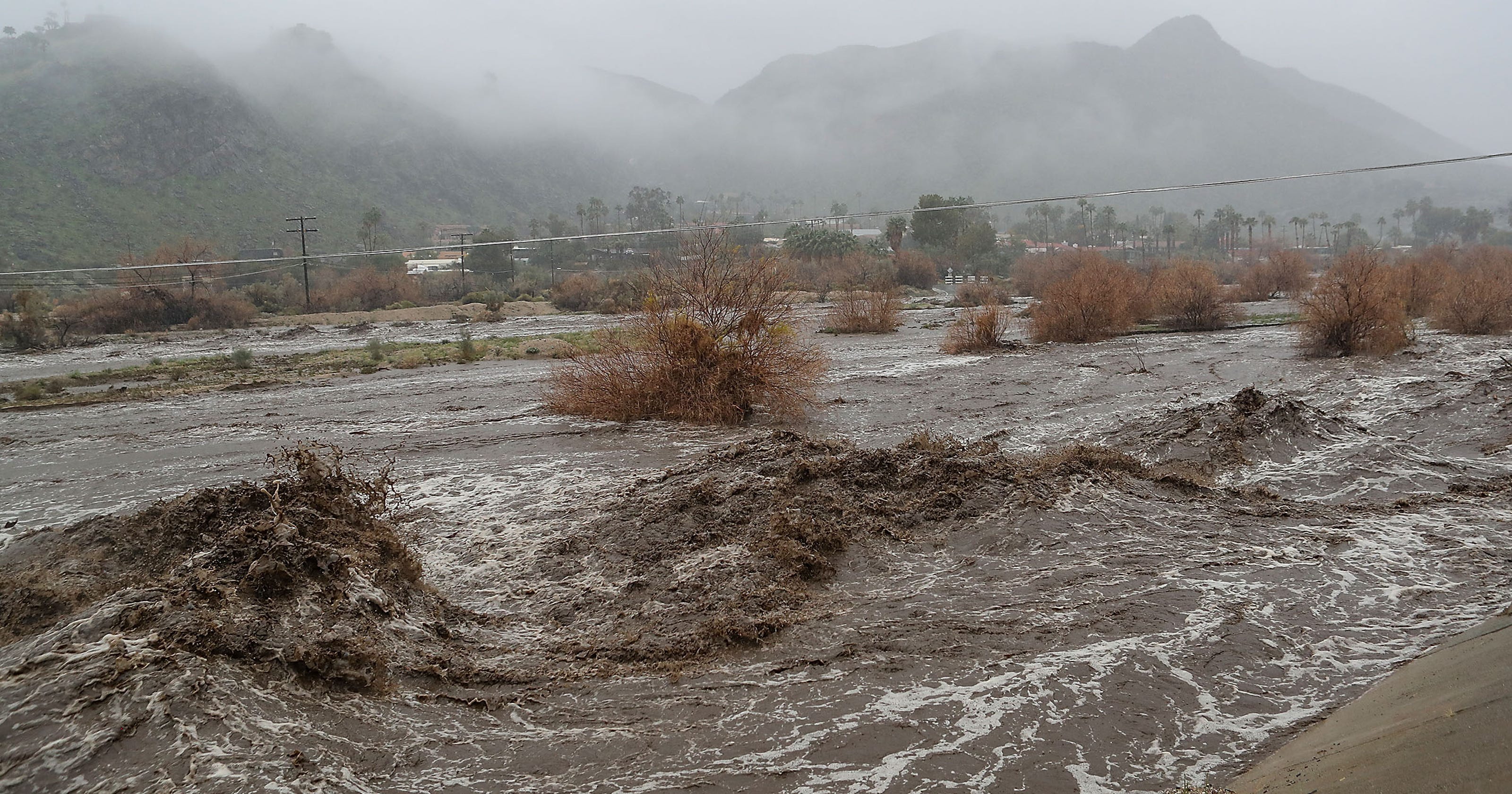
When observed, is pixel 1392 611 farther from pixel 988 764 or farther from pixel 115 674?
pixel 115 674

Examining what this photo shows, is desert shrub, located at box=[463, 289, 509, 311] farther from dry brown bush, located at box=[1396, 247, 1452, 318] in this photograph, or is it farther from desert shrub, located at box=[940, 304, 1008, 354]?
dry brown bush, located at box=[1396, 247, 1452, 318]

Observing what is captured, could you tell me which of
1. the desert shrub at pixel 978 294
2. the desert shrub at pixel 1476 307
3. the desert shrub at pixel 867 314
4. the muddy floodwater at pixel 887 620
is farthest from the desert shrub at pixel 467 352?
the desert shrub at pixel 1476 307

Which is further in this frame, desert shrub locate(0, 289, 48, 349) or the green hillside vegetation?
the green hillside vegetation

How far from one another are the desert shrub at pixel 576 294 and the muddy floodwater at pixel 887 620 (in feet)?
112

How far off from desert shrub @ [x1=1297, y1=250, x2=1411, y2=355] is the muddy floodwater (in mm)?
7288

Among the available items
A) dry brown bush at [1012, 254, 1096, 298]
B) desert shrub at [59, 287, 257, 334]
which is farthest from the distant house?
dry brown bush at [1012, 254, 1096, 298]

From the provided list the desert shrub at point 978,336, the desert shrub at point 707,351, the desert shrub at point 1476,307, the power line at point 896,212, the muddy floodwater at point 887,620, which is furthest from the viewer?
the desert shrub at point 978,336

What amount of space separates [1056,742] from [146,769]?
4540mm

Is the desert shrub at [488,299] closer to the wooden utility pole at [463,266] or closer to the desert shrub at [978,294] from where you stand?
the wooden utility pole at [463,266]

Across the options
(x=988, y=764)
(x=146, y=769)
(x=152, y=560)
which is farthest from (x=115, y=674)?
(x=988, y=764)

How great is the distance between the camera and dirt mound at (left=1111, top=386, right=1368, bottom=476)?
11.0 meters

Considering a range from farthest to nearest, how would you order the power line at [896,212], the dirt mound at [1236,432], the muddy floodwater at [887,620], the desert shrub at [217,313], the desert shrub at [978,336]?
the desert shrub at [217,313] < the desert shrub at [978,336] < the power line at [896,212] < the dirt mound at [1236,432] < the muddy floodwater at [887,620]

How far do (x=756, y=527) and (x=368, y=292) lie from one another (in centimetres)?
5105

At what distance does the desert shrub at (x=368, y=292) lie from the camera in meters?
51.8
